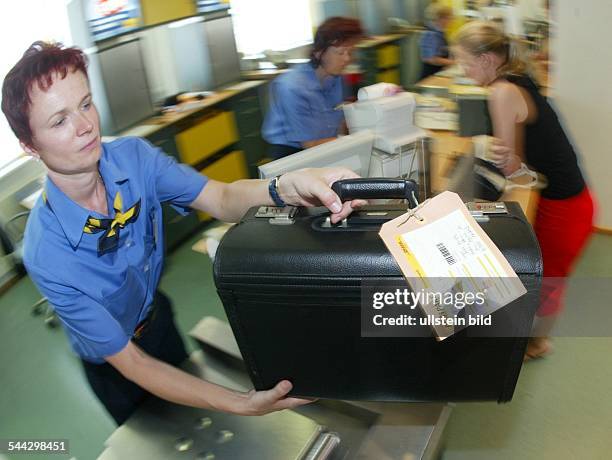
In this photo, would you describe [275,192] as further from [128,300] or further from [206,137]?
[206,137]

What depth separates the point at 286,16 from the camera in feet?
17.4

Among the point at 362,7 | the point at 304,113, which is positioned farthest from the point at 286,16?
the point at 304,113

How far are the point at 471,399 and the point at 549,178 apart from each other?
136 cm

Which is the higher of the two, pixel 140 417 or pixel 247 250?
pixel 247 250

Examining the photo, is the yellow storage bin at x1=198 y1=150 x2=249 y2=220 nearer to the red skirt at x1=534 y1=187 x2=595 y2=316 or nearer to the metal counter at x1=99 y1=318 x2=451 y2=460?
the red skirt at x1=534 y1=187 x2=595 y2=316

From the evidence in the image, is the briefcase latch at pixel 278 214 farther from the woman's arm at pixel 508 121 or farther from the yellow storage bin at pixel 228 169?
the yellow storage bin at pixel 228 169

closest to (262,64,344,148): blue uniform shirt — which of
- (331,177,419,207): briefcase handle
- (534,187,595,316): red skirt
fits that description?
(534,187,595,316): red skirt

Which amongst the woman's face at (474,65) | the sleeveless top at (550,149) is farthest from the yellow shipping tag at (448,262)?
the woman's face at (474,65)

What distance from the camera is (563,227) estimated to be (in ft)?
6.52

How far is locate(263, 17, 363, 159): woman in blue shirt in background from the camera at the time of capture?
2.51 meters

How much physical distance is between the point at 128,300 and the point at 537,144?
158cm

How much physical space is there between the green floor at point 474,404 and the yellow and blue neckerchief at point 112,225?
4.32 ft

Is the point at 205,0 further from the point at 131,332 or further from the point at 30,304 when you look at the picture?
the point at 131,332

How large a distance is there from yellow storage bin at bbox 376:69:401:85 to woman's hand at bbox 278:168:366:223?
4919 millimetres
